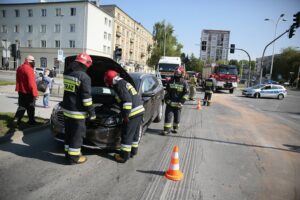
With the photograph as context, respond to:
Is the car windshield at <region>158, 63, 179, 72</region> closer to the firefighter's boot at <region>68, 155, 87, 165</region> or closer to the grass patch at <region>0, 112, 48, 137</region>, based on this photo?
the grass patch at <region>0, 112, 48, 137</region>

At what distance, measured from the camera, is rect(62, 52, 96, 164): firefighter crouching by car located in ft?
14.2

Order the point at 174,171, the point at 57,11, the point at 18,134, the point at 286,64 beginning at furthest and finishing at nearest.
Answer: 1. the point at 286,64
2. the point at 57,11
3. the point at 18,134
4. the point at 174,171

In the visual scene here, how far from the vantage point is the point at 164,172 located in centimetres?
457

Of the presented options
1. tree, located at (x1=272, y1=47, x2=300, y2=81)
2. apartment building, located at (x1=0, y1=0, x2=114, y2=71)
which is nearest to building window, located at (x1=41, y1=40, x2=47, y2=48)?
apartment building, located at (x1=0, y1=0, x2=114, y2=71)

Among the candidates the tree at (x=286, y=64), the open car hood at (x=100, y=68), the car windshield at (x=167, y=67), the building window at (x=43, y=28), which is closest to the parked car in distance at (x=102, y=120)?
the open car hood at (x=100, y=68)

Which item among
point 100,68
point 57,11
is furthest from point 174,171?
point 57,11

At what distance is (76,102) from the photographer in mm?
4414

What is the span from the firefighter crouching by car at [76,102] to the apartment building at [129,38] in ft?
155

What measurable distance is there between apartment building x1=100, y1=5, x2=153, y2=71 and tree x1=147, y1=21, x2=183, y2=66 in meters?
6.21

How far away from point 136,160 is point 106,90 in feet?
6.21

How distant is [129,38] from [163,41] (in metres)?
8.98

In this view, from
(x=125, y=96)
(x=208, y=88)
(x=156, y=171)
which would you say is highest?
(x=125, y=96)

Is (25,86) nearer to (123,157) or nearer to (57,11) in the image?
(123,157)

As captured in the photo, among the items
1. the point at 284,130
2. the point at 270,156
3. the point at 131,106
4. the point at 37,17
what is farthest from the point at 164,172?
the point at 37,17
